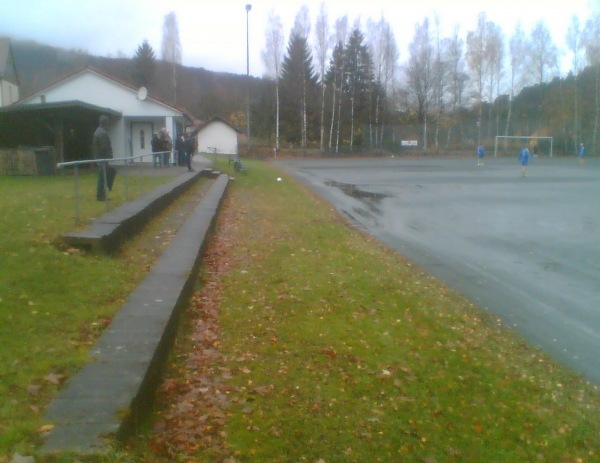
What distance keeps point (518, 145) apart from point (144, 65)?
47.9 meters

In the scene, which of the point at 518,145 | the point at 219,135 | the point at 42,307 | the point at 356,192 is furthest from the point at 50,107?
the point at 518,145

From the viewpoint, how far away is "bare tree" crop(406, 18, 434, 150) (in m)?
81.4

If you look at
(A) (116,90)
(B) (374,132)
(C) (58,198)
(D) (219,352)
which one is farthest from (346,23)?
(D) (219,352)

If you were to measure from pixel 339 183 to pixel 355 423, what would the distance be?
26141 millimetres

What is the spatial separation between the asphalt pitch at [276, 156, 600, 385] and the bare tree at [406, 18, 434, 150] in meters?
55.7

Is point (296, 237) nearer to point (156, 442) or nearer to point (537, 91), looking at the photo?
point (156, 442)

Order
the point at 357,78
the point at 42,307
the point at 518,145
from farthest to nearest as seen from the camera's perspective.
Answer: the point at 518,145 → the point at 357,78 → the point at 42,307

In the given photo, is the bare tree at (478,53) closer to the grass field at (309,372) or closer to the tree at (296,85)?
the tree at (296,85)

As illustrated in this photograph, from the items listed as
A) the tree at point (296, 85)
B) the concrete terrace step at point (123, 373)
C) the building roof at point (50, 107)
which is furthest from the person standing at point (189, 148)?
the tree at point (296, 85)

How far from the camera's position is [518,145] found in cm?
7825

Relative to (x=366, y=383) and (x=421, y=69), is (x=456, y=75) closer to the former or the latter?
(x=421, y=69)

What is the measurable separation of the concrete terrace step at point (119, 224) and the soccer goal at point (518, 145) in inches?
2626

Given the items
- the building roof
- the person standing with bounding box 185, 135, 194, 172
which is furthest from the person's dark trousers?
the person standing with bounding box 185, 135, 194, 172

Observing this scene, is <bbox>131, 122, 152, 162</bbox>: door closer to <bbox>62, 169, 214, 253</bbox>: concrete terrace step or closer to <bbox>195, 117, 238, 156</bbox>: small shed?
<bbox>62, 169, 214, 253</bbox>: concrete terrace step
